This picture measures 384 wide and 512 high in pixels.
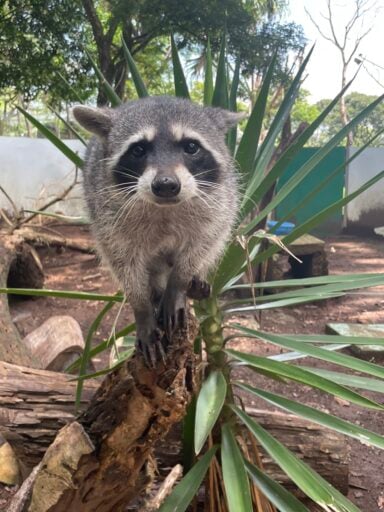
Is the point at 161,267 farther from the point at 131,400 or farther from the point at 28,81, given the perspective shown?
the point at 28,81

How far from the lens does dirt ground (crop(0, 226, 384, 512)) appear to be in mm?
3016

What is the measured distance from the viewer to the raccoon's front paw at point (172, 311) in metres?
1.86

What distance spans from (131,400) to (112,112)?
1235mm

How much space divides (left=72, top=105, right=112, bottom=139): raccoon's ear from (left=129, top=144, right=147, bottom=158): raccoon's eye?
262 millimetres

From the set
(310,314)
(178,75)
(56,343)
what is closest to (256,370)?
(178,75)

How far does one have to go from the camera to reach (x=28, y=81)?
920cm

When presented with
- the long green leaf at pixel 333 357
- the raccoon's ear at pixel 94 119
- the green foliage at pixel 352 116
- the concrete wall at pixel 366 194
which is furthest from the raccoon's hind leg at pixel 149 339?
the green foliage at pixel 352 116

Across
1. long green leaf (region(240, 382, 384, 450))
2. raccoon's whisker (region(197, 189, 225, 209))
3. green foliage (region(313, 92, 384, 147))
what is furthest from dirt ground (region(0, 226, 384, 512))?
green foliage (region(313, 92, 384, 147))

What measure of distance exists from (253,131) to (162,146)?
67cm

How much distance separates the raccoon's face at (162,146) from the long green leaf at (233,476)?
3.14 feet

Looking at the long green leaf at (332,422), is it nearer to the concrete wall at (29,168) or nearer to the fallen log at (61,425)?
the fallen log at (61,425)

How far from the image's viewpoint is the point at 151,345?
70.4 inches

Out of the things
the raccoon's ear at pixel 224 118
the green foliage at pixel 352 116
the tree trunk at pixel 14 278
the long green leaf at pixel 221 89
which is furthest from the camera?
the green foliage at pixel 352 116

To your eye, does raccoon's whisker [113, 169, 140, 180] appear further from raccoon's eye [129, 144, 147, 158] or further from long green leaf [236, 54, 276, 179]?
long green leaf [236, 54, 276, 179]
